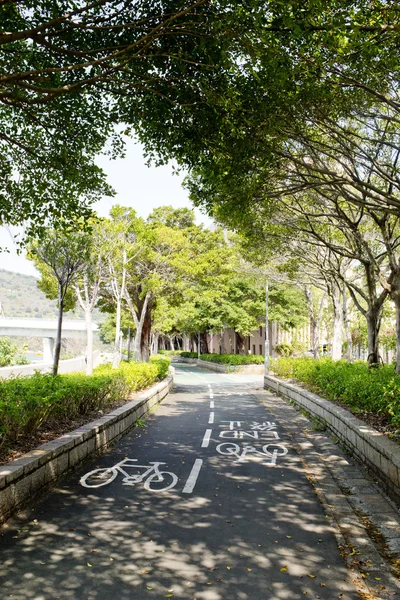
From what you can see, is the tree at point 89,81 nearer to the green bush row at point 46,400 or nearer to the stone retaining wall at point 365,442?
the green bush row at point 46,400

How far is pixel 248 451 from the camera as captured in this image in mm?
9836

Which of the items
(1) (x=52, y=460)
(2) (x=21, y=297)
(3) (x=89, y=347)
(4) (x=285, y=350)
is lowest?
(1) (x=52, y=460)

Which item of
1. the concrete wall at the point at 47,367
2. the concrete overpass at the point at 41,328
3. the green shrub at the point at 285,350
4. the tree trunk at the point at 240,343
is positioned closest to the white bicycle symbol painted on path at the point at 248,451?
the concrete wall at the point at 47,367

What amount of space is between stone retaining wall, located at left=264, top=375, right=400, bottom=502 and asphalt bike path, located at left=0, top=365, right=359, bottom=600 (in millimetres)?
991

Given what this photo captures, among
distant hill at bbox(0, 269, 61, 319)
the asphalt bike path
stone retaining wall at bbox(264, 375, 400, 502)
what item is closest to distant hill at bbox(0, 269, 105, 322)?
distant hill at bbox(0, 269, 61, 319)

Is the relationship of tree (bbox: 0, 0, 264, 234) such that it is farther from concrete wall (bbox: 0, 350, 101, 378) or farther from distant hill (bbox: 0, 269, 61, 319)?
distant hill (bbox: 0, 269, 61, 319)

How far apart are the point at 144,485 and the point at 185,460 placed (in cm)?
174

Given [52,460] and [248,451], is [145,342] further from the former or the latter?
[52,460]

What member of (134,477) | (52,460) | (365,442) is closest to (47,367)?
(134,477)

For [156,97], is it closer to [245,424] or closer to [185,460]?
[185,460]

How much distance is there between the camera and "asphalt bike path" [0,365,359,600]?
4.10 meters

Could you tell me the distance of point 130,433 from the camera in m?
11.4

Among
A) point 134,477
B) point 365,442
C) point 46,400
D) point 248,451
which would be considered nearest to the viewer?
point 134,477

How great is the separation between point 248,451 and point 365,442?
2.49m
